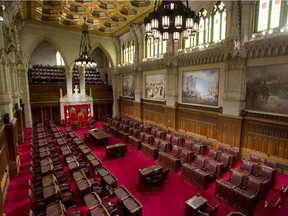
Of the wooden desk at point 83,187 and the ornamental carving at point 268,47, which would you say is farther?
the ornamental carving at point 268,47

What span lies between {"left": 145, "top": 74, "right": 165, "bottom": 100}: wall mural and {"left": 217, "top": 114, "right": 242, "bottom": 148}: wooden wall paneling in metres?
5.41

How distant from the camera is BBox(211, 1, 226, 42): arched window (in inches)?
398

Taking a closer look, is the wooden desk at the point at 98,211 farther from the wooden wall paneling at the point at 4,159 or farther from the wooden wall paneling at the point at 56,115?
the wooden wall paneling at the point at 56,115

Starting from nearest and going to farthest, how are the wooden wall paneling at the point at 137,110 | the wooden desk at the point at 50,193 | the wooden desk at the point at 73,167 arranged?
the wooden desk at the point at 50,193 → the wooden desk at the point at 73,167 → the wooden wall paneling at the point at 137,110

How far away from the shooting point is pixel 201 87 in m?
11.4

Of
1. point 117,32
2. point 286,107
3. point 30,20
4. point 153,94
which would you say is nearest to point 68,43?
point 30,20

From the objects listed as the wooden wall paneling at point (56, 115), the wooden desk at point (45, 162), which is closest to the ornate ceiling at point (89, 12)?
the wooden wall paneling at point (56, 115)

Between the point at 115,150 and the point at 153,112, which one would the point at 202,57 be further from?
the point at 115,150

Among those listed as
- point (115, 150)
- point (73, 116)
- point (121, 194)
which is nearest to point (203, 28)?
point (115, 150)

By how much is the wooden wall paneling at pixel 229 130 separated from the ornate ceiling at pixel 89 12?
8.51 m

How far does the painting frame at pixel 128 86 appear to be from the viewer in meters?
18.3

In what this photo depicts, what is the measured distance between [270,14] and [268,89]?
343 centimetres

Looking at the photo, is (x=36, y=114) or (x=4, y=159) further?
(x=36, y=114)

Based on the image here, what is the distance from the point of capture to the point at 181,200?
6.15 m
